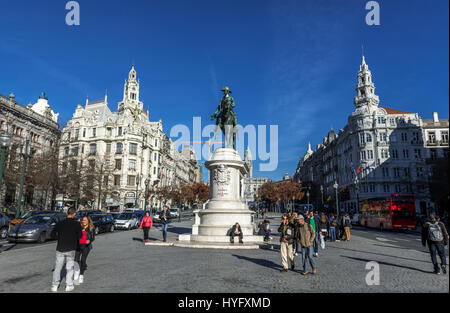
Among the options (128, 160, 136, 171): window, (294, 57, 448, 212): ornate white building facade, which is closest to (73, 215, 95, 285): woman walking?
(294, 57, 448, 212): ornate white building facade

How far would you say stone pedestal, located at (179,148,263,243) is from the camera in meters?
15.2

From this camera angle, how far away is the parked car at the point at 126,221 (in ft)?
88.4

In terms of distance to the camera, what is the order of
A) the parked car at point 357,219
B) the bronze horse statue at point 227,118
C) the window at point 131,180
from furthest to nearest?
the window at point 131,180, the parked car at point 357,219, the bronze horse statue at point 227,118

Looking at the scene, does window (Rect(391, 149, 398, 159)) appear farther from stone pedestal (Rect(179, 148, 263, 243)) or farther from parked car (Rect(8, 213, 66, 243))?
parked car (Rect(8, 213, 66, 243))

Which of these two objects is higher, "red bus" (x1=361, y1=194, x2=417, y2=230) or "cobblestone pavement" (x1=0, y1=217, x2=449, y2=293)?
"red bus" (x1=361, y1=194, x2=417, y2=230)

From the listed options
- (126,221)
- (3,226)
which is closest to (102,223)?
(126,221)

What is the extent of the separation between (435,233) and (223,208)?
984cm

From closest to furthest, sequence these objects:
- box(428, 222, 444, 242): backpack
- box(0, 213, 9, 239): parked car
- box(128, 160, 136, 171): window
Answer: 1. box(428, 222, 444, 242): backpack
2. box(0, 213, 9, 239): parked car
3. box(128, 160, 136, 171): window

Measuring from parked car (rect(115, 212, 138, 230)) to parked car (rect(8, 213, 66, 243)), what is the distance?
386 inches

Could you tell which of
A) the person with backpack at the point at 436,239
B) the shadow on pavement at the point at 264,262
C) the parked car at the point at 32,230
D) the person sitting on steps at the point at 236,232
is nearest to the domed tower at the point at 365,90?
the person sitting on steps at the point at 236,232

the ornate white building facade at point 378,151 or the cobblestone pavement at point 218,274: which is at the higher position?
the ornate white building facade at point 378,151

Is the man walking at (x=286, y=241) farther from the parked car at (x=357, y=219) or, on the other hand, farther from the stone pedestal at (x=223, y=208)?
the parked car at (x=357, y=219)

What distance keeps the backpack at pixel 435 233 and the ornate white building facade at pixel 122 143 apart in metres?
52.6
